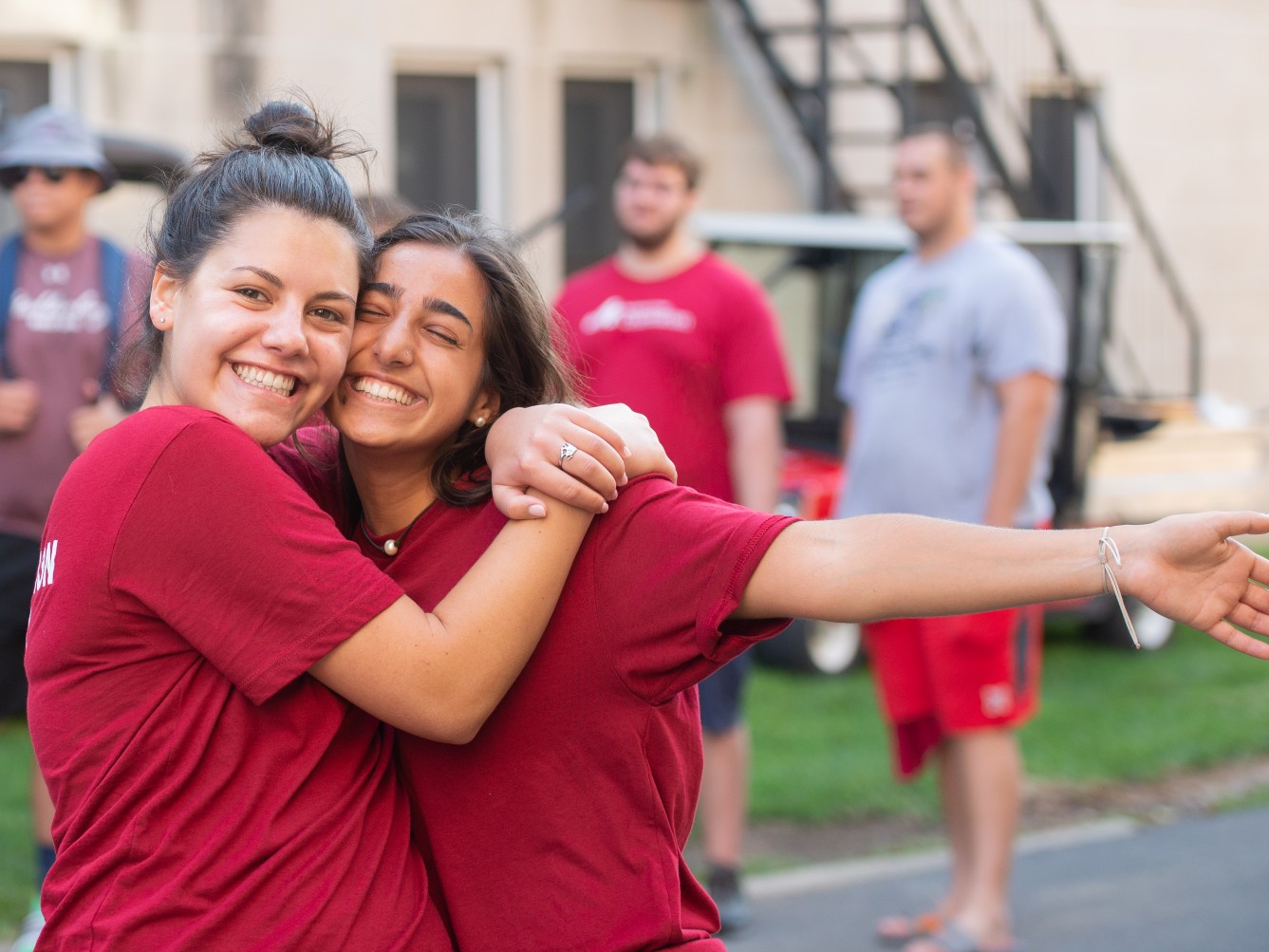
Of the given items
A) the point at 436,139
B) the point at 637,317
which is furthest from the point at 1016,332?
the point at 436,139

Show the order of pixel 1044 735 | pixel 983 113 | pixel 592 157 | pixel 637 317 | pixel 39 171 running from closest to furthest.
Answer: pixel 39 171, pixel 637 317, pixel 1044 735, pixel 592 157, pixel 983 113

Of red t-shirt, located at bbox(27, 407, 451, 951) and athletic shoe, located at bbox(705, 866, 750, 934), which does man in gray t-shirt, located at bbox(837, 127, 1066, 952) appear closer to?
athletic shoe, located at bbox(705, 866, 750, 934)

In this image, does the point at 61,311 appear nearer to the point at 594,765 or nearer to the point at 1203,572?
the point at 594,765

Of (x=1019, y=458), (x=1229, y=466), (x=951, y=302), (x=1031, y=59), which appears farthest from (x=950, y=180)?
(x=1031, y=59)

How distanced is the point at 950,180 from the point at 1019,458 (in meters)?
0.95

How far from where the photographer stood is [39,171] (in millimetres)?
5023

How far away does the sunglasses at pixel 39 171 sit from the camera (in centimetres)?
502

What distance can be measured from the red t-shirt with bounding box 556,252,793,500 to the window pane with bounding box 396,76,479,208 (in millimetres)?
5603

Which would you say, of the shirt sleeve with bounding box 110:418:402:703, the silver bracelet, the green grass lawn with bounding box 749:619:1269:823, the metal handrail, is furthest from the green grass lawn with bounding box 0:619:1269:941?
the metal handrail

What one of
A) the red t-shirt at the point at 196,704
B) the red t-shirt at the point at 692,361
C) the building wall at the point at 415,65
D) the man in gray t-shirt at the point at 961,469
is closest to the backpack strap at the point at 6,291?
the red t-shirt at the point at 692,361

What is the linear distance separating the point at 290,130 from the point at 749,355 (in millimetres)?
2976

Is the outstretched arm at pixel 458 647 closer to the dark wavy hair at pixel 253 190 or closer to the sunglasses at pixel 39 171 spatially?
the dark wavy hair at pixel 253 190

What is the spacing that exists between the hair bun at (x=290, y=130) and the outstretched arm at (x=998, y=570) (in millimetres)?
880

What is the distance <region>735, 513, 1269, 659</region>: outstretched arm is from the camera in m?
1.88
